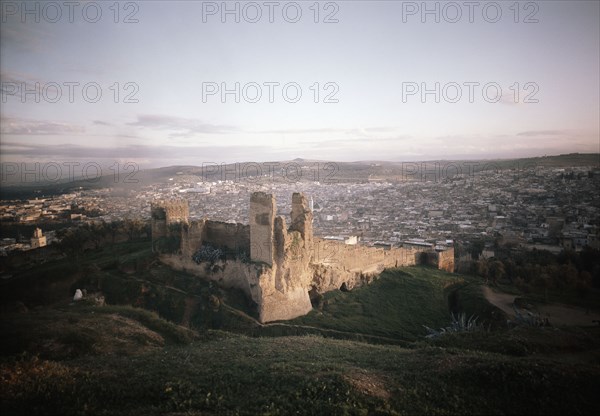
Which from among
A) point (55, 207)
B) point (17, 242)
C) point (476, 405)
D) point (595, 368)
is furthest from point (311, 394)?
point (55, 207)

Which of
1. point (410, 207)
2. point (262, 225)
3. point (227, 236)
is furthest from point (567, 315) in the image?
point (410, 207)

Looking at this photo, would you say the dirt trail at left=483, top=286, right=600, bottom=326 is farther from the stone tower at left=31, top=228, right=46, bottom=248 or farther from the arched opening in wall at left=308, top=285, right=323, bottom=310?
the stone tower at left=31, top=228, right=46, bottom=248

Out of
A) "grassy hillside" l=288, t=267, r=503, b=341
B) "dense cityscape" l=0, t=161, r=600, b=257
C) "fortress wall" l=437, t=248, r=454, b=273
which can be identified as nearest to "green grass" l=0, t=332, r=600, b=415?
"grassy hillside" l=288, t=267, r=503, b=341

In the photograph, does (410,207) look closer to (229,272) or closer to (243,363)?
(229,272)

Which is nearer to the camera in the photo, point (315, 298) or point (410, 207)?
point (315, 298)

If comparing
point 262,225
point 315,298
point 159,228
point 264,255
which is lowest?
point 315,298

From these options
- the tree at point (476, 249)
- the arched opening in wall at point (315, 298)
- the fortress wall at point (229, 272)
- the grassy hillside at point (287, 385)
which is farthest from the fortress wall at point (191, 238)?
the tree at point (476, 249)
